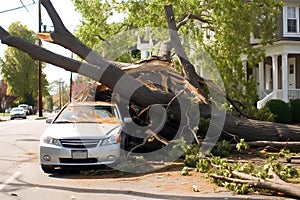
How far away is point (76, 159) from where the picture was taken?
983cm

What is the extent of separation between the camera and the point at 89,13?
25.5 m

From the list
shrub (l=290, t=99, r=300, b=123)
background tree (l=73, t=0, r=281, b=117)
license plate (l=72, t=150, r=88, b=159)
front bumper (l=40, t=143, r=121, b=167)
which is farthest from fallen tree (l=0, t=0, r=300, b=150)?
shrub (l=290, t=99, r=300, b=123)

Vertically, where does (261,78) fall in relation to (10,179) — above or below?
above

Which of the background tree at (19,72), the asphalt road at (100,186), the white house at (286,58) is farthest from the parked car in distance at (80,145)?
the background tree at (19,72)

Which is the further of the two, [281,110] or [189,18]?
[281,110]

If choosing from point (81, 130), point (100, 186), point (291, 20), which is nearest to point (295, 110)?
point (291, 20)

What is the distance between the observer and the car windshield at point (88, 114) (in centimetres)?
1103

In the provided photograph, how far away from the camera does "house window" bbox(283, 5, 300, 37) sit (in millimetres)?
28500

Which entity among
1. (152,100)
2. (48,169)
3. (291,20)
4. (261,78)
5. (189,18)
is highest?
(291,20)

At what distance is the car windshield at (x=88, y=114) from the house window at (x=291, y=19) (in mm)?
19694

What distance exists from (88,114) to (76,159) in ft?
6.14

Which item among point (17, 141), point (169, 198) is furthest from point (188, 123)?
point (17, 141)

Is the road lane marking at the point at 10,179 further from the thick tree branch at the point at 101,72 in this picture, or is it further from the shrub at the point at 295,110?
the shrub at the point at 295,110

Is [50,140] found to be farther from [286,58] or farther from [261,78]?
[261,78]
